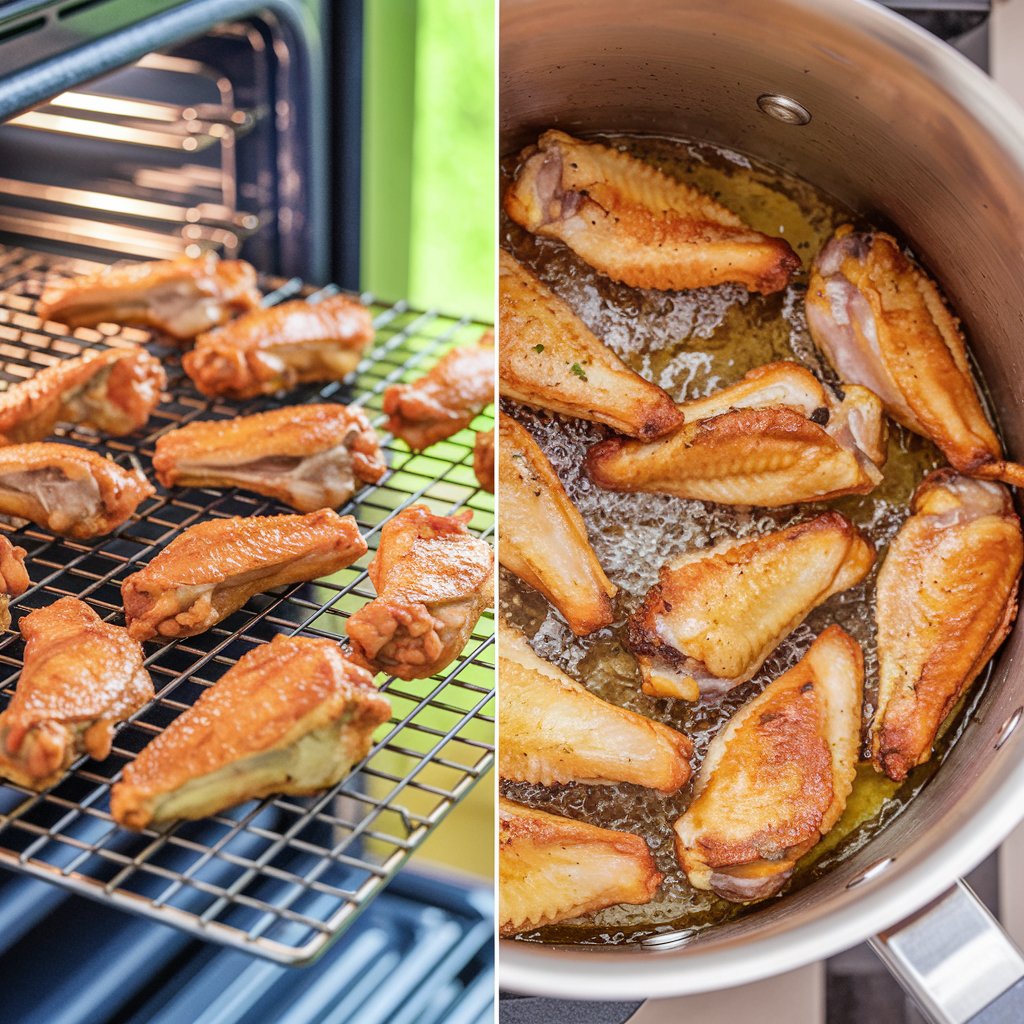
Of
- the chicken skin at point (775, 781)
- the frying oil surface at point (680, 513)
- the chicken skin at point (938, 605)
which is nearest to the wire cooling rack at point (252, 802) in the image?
the frying oil surface at point (680, 513)

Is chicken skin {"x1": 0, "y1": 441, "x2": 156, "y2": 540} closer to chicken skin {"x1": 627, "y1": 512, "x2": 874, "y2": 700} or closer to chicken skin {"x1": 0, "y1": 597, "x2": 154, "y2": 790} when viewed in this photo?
chicken skin {"x1": 0, "y1": 597, "x2": 154, "y2": 790}

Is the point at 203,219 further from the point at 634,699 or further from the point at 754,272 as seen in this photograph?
the point at 634,699

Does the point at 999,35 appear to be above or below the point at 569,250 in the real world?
above

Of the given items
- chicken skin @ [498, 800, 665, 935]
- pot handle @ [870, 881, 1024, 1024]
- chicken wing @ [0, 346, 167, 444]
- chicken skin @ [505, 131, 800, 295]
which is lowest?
chicken skin @ [498, 800, 665, 935]

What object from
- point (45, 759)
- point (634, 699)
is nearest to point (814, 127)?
point (634, 699)

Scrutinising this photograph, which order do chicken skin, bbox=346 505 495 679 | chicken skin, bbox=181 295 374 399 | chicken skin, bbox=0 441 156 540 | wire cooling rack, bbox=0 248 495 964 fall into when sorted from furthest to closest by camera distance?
1. chicken skin, bbox=181 295 374 399
2. chicken skin, bbox=0 441 156 540
3. chicken skin, bbox=346 505 495 679
4. wire cooling rack, bbox=0 248 495 964

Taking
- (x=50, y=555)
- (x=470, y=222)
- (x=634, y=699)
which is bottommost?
(x=634, y=699)

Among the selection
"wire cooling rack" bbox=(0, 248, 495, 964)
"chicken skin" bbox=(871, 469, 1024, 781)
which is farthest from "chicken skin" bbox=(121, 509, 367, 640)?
"chicken skin" bbox=(871, 469, 1024, 781)
